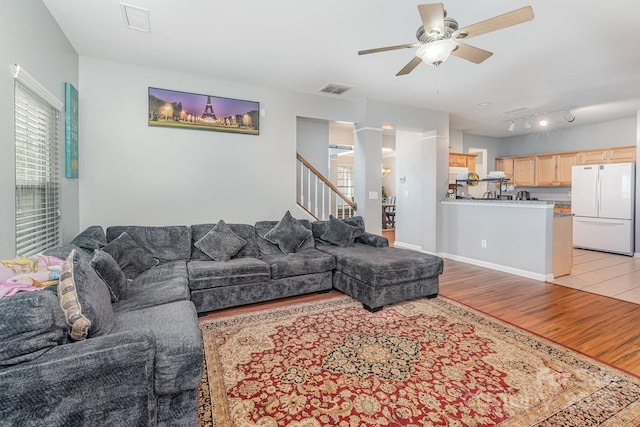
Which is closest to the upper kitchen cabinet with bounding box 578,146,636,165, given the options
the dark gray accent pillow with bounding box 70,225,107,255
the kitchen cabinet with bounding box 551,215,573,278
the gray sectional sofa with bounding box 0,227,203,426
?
the kitchen cabinet with bounding box 551,215,573,278

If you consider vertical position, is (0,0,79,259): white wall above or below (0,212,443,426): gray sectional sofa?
above

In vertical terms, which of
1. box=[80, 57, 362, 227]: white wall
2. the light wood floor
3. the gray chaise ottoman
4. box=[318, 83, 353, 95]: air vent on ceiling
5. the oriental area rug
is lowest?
the oriental area rug

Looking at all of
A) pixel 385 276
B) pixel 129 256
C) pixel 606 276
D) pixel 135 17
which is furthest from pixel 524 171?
pixel 129 256

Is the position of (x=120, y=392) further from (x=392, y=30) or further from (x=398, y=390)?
(x=392, y=30)

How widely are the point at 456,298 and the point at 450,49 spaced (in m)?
2.57

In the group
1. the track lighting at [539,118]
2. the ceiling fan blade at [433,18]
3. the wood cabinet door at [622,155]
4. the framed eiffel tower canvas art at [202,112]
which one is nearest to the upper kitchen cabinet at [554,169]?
the wood cabinet door at [622,155]

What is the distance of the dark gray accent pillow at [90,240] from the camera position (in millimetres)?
2887

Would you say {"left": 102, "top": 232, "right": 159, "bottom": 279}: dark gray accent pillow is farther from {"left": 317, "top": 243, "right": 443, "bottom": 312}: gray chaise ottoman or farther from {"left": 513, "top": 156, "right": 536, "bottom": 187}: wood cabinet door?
{"left": 513, "top": 156, "right": 536, "bottom": 187}: wood cabinet door

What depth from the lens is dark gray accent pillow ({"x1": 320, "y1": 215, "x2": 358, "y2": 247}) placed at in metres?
4.23

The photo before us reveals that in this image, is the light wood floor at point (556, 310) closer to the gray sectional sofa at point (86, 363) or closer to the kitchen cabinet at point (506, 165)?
the gray sectional sofa at point (86, 363)

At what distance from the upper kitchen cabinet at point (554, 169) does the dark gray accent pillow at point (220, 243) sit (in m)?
7.48

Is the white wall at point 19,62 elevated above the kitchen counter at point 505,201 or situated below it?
above

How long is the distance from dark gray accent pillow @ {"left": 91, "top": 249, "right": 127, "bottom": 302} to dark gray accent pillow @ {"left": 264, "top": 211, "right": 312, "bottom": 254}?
1.85 metres

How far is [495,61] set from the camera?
364 centimetres
